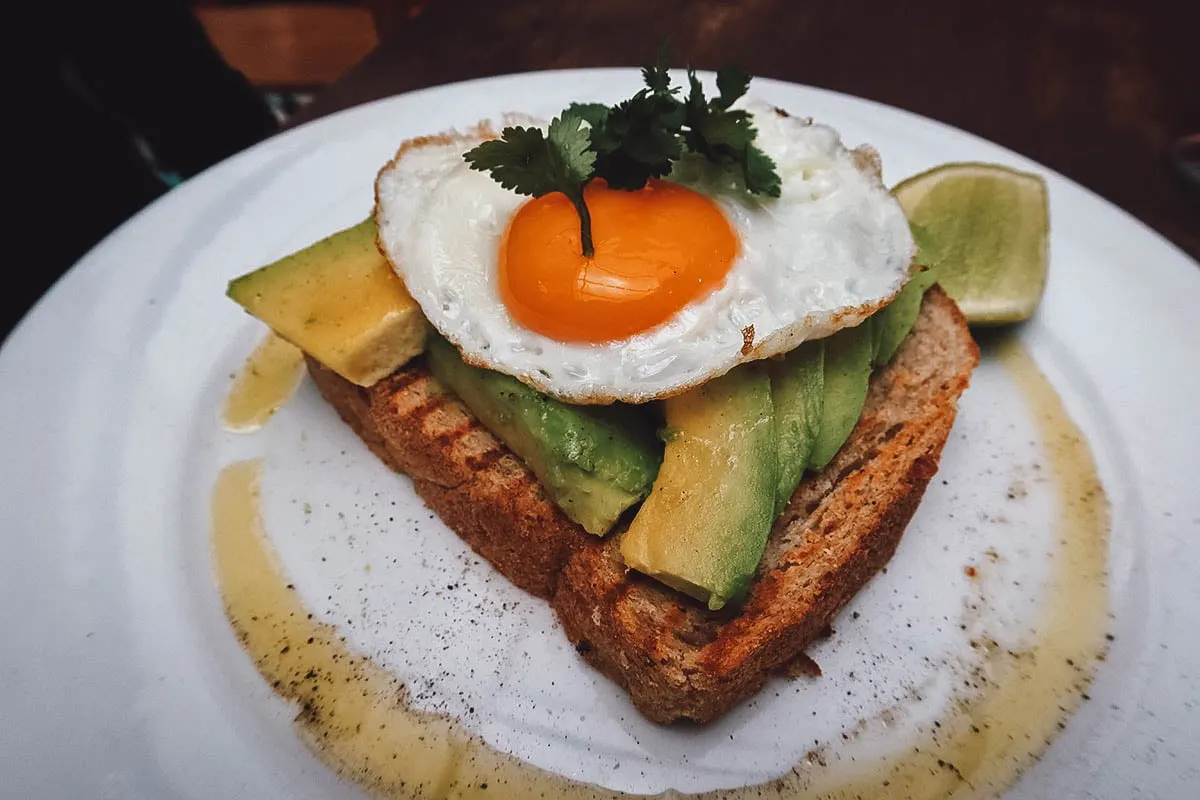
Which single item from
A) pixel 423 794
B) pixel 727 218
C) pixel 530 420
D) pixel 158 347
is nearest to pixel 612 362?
pixel 530 420

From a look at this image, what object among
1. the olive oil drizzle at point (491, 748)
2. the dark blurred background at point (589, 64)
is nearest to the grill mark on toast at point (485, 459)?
the olive oil drizzle at point (491, 748)

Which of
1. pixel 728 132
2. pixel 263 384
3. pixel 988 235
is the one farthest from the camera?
pixel 988 235

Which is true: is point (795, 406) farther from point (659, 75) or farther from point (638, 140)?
point (659, 75)

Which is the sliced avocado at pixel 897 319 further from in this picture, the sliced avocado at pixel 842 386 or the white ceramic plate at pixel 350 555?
the white ceramic plate at pixel 350 555

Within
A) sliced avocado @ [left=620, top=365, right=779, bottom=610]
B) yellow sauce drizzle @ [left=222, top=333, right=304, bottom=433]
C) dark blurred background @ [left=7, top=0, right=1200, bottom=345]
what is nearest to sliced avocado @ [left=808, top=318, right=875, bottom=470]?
sliced avocado @ [left=620, top=365, right=779, bottom=610]

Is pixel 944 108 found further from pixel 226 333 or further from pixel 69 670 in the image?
pixel 69 670

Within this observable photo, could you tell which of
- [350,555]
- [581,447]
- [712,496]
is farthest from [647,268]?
[350,555]

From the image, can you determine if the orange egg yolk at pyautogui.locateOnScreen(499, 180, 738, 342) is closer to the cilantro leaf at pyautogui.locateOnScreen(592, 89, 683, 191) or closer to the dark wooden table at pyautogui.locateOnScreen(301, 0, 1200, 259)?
the cilantro leaf at pyautogui.locateOnScreen(592, 89, 683, 191)
